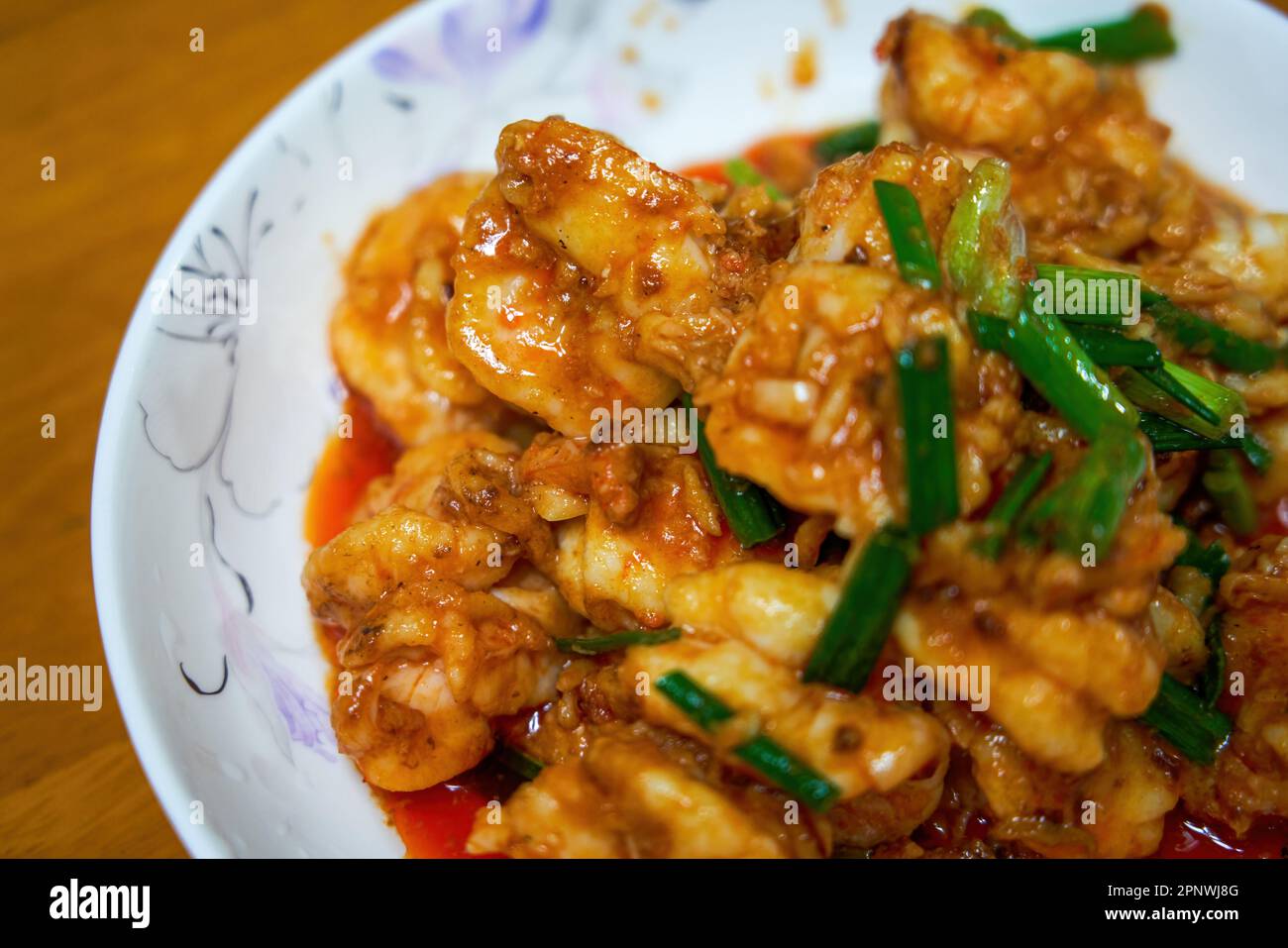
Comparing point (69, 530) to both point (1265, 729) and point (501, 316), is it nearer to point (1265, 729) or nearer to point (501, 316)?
point (501, 316)

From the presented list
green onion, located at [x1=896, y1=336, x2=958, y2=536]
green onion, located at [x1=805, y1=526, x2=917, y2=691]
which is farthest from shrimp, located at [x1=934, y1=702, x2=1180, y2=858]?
green onion, located at [x1=896, y1=336, x2=958, y2=536]

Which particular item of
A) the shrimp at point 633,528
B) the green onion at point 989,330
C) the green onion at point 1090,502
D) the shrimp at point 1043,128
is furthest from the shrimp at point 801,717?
the shrimp at point 1043,128

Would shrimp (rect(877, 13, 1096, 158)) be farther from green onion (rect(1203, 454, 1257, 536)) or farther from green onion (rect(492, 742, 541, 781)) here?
green onion (rect(492, 742, 541, 781))

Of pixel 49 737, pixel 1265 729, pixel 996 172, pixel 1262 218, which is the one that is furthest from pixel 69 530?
pixel 1262 218

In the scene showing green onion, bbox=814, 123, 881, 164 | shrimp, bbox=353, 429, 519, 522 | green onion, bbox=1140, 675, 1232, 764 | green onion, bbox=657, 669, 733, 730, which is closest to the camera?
green onion, bbox=657, 669, 733, 730

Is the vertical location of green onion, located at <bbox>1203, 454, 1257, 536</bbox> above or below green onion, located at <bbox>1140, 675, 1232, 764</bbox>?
above

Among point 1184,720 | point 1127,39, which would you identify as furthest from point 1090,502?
point 1127,39
